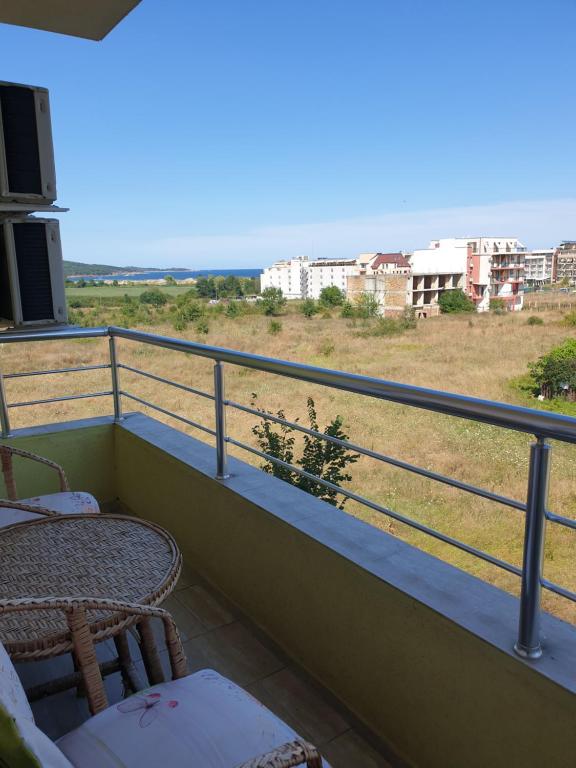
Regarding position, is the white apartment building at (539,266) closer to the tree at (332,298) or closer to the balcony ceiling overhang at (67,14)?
the tree at (332,298)

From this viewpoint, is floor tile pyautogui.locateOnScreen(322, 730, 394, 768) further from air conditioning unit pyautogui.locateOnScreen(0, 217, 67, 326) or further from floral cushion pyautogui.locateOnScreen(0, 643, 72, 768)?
air conditioning unit pyautogui.locateOnScreen(0, 217, 67, 326)

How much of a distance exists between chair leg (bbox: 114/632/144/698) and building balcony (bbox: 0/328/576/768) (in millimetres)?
166

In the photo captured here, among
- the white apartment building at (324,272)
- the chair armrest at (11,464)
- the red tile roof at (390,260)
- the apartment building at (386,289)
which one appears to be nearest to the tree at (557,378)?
the chair armrest at (11,464)

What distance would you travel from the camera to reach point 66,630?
3.67 ft

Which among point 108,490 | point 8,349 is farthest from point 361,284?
point 108,490

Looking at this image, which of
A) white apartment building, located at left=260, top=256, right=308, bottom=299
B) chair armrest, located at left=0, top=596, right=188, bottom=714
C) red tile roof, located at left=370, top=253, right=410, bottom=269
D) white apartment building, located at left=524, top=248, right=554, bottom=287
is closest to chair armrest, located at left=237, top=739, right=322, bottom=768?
chair armrest, located at left=0, top=596, right=188, bottom=714

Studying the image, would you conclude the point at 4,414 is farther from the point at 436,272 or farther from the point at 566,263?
the point at 566,263

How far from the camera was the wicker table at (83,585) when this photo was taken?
3.57ft

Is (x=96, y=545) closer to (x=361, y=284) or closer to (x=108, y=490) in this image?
(x=108, y=490)

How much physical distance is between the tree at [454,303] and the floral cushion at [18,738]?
43.6 metres

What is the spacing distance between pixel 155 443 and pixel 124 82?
2296 cm

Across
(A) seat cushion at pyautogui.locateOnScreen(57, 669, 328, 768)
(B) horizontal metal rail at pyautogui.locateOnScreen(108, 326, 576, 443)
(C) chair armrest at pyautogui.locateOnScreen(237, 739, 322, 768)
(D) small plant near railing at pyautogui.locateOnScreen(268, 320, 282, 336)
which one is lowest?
(D) small plant near railing at pyautogui.locateOnScreen(268, 320, 282, 336)

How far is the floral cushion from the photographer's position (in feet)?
1.84

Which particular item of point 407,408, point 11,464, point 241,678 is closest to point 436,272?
point 407,408
